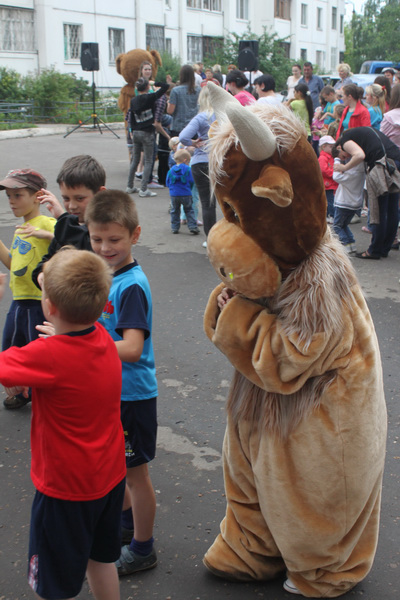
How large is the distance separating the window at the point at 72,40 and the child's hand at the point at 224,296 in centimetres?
3260

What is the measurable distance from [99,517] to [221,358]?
2.96 m

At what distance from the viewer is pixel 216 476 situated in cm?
361

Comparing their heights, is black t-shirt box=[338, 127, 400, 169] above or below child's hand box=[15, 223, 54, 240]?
above

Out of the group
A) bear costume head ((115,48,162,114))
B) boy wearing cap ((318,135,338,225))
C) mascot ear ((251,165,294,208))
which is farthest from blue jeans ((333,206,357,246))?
bear costume head ((115,48,162,114))

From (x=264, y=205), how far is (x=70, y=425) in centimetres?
100

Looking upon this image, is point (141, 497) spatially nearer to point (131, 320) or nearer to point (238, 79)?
point (131, 320)

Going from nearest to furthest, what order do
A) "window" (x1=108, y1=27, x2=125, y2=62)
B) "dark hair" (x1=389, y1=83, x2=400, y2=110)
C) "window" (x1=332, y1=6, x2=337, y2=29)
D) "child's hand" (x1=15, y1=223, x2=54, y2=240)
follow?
"child's hand" (x1=15, y1=223, x2=54, y2=240), "dark hair" (x1=389, y1=83, x2=400, y2=110), "window" (x1=108, y1=27, x2=125, y2=62), "window" (x1=332, y1=6, x2=337, y2=29)

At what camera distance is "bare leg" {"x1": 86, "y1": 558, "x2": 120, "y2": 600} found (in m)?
2.34

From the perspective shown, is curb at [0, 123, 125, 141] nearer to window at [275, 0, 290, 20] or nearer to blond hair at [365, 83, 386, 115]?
blond hair at [365, 83, 386, 115]

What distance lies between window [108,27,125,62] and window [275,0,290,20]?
52.9 feet

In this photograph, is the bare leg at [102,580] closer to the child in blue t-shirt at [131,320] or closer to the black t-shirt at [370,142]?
the child in blue t-shirt at [131,320]

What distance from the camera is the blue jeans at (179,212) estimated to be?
348 inches

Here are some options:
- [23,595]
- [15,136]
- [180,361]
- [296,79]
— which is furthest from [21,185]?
[15,136]

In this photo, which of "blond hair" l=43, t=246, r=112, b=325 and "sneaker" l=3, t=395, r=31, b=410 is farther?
"sneaker" l=3, t=395, r=31, b=410
